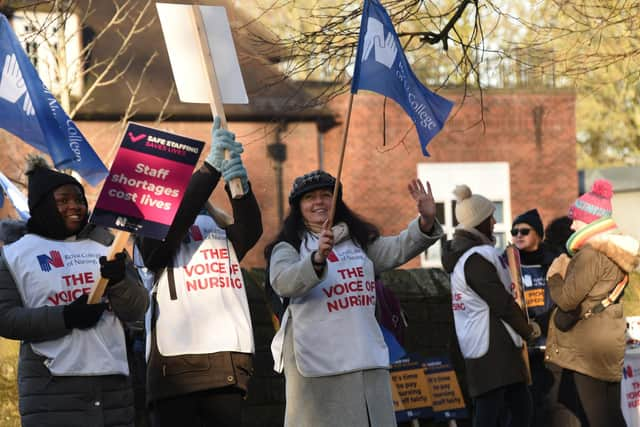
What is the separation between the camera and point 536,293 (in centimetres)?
913

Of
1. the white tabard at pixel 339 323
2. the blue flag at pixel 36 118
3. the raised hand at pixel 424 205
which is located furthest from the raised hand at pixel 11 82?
the raised hand at pixel 424 205

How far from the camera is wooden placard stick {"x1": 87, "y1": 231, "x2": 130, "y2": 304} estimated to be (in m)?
5.05

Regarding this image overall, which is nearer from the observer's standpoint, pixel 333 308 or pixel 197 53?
pixel 197 53

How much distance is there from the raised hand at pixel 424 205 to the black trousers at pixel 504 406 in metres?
2.47

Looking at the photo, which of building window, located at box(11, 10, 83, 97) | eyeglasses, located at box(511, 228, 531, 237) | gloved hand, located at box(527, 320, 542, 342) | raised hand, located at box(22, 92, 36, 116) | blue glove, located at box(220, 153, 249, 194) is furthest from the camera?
building window, located at box(11, 10, 83, 97)

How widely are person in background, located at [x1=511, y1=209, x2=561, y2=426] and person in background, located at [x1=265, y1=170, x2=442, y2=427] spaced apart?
11.2ft

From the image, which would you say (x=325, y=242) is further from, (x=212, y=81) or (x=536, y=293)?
(x=536, y=293)

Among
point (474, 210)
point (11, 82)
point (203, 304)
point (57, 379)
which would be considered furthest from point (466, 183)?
point (57, 379)

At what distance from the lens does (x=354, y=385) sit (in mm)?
5582

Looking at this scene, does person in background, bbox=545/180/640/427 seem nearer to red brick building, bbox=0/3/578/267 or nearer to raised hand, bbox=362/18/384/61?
raised hand, bbox=362/18/384/61

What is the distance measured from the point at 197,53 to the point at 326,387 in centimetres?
175

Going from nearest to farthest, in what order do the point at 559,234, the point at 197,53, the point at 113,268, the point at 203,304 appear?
the point at 113,268
the point at 197,53
the point at 203,304
the point at 559,234

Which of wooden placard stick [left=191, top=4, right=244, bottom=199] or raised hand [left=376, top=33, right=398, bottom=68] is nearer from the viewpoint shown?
wooden placard stick [left=191, top=4, right=244, bottom=199]

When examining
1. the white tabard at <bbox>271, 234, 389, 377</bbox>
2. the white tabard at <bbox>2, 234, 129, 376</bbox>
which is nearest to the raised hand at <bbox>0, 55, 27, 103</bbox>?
the white tabard at <bbox>2, 234, 129, 376</bbox>
